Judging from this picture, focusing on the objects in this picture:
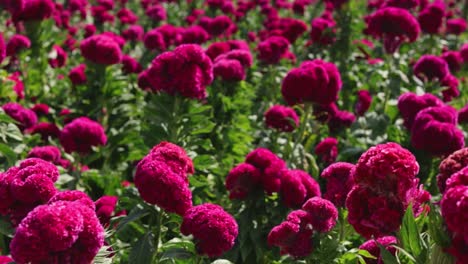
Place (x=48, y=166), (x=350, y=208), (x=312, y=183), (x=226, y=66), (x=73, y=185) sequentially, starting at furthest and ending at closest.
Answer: (x=226, y=66) < (x=73, y=185) < (x=312, y=183) < (x=48, y=166) < (x=350, y=208)

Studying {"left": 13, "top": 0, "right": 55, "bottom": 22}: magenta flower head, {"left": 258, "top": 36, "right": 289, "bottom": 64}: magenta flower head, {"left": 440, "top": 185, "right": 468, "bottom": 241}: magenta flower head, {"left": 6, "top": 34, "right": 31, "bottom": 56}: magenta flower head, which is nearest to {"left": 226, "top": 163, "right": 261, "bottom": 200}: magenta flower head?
{"left": 440, "top": 185, "right": 468, "bottom": 241}: magenta flower head

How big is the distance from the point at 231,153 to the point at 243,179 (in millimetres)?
1660

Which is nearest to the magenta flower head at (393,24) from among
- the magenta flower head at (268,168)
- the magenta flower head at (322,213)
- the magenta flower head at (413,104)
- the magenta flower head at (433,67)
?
the magenta flower head at (433,67)

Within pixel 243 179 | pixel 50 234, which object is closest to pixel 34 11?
pixel 243 179

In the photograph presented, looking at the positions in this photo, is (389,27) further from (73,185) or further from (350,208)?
(350,208)

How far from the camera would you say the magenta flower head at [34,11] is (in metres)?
5.88

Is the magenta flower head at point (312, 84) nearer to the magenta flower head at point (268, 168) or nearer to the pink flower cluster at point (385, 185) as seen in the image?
the magenta flower head at point (268, 168)

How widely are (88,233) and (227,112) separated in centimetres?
313

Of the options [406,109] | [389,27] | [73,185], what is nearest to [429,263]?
[406,109]

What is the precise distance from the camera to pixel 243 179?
3316 millimetres

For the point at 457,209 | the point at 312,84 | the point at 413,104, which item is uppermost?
the point at 457,209

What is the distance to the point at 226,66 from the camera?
476cm

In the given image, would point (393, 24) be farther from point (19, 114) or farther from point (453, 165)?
point (453, 165)

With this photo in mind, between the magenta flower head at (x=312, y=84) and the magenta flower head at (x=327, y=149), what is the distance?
1.08ft
